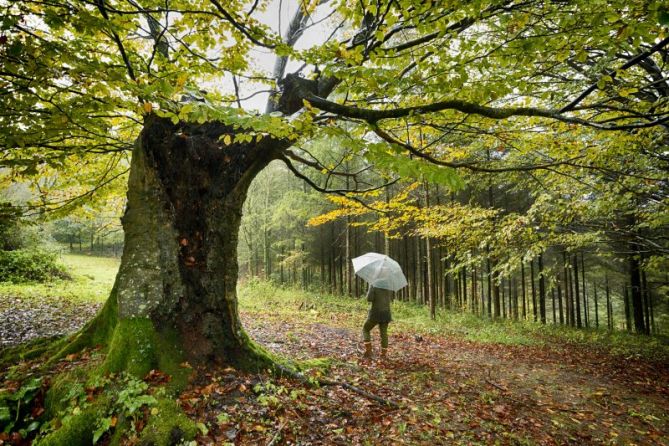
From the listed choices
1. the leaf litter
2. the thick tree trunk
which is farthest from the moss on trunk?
the leaf litter

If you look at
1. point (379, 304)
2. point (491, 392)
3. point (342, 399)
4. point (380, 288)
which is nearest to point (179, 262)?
point (342, 399)

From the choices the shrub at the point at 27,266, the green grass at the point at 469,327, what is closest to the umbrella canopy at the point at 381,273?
the green grass at the point at 469,327

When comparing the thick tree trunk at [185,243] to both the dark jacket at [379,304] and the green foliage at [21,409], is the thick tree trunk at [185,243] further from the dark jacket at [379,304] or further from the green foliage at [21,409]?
the dark jacket at [379,304]

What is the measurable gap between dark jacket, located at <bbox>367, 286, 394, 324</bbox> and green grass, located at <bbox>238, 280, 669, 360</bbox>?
514cm

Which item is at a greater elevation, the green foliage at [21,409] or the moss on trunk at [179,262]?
the moss on trunk at [179,262]

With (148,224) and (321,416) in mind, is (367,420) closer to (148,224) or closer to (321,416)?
(321,416)

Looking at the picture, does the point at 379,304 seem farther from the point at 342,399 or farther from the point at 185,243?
the point at 185,243

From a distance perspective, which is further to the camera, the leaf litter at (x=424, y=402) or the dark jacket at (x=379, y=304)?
the dark jacket at (x=379, y=304)

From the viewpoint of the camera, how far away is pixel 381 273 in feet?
22.2

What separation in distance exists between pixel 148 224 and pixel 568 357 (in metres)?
11.1

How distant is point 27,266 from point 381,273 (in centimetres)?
1683

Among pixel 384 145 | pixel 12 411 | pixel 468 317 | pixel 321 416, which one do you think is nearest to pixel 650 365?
pixel 468 317

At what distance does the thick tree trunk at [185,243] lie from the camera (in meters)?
4.15

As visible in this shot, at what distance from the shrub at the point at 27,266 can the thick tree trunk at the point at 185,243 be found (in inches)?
568
